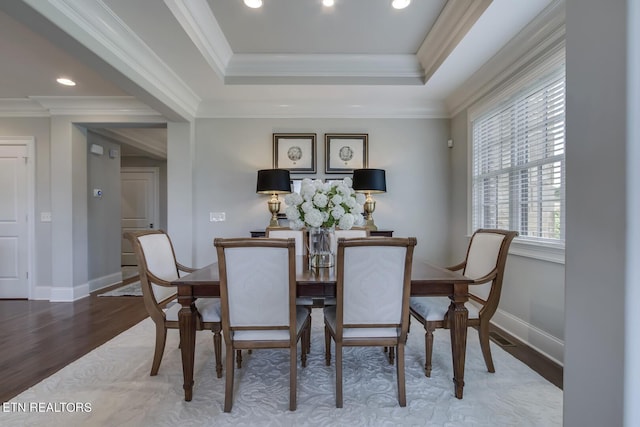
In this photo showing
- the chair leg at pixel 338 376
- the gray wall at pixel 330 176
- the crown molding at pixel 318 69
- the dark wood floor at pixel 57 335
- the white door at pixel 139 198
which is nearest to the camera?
the chair leg at pixel 338 376

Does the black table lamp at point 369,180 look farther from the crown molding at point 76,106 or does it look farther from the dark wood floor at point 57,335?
the crown molding at point 76,106

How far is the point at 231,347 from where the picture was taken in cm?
166

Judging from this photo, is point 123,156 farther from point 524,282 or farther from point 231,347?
point 524,282

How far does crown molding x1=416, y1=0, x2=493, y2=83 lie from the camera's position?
87.0 inches

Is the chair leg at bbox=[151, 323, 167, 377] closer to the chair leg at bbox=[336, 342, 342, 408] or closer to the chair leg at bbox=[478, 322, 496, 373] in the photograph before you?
the chair leg at bbox=[336, 342, 342, 408]

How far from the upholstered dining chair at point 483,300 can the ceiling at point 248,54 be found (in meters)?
1.60

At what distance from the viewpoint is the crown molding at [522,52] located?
2.06 m

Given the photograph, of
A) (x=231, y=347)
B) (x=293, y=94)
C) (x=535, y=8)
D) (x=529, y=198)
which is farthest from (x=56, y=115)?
(x=529, y=198)

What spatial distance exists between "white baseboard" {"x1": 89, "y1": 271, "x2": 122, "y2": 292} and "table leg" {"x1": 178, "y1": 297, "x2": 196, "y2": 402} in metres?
3.59

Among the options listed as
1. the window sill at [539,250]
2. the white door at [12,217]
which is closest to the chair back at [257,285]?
the window sill at [539,250]

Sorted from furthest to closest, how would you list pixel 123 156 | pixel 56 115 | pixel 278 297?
pixel 123 156 → pixel 56 115 → pixel 278 297

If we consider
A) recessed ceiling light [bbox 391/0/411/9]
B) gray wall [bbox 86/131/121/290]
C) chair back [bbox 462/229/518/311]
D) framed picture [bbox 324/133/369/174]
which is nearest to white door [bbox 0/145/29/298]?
gray wall [bbox 86/131/121/290]

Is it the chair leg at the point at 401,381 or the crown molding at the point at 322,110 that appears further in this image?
the crown molding at the point at 322,110

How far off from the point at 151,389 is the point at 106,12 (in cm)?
256
